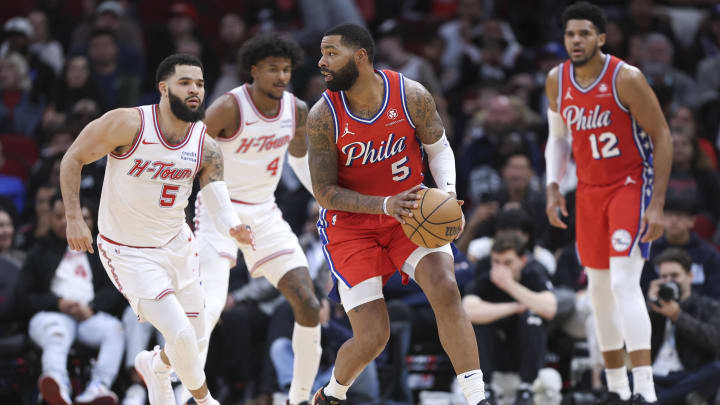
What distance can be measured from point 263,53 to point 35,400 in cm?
384

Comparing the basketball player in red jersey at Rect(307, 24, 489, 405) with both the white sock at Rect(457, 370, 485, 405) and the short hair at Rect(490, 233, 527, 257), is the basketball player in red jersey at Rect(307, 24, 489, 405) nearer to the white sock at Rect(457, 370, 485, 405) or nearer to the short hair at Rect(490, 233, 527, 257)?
the white sock at Rect(457, 370, 485, 405)

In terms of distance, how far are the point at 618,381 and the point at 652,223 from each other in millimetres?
1224

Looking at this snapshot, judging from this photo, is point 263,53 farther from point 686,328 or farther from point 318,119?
point 686,328

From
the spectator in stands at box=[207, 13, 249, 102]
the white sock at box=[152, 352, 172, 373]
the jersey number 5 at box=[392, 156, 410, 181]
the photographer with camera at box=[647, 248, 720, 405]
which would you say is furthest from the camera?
the spectator in stands at box=[207, 13, 249, 102]

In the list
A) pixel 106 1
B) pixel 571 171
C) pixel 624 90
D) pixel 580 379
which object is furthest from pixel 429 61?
pixel 624 90

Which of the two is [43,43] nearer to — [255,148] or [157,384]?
[255,148]

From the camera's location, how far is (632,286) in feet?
22.1

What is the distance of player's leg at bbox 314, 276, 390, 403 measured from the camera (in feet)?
19.2

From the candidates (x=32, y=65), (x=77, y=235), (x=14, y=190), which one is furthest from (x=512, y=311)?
(x=32, y=65)

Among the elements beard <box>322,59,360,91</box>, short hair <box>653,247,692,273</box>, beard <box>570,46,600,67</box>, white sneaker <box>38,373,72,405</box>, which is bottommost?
white sneaker <box>38,373,72,405</box>

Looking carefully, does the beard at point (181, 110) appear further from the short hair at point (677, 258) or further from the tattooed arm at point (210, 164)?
the short hair at point (677, 258)

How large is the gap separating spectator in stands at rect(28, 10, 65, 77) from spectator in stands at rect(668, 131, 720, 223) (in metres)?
7.44

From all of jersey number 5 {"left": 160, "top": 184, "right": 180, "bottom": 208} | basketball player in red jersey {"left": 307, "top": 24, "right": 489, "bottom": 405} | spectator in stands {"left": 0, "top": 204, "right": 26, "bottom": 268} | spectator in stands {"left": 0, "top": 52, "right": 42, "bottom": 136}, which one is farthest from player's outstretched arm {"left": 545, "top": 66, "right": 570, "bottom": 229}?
spectator in stands {"left": 0, "top": 52, "right": 42, "bottom": 136}

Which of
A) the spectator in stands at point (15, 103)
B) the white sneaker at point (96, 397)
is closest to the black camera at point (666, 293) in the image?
the white sneaker at point (96, 397)
